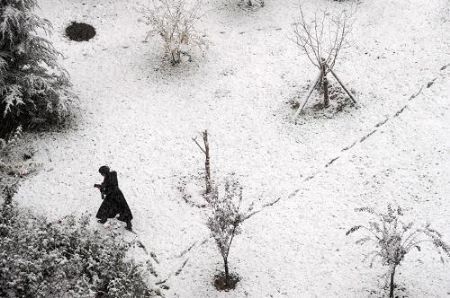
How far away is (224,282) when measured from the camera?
9.96 m

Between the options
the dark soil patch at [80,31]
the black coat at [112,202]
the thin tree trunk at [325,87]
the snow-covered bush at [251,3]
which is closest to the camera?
the black coat at [112,202]

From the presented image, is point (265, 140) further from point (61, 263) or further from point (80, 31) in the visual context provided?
point (80, 31)

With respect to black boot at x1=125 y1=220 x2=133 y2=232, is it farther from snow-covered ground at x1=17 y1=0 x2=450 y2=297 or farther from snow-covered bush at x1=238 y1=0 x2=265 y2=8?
snow-covered bush at x1=238 y1=0 x2=265 y2=8

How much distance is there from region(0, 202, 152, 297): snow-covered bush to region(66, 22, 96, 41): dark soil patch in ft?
33.2

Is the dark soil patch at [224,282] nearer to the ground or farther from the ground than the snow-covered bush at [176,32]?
nearer to the ground

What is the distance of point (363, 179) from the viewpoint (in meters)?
12.6

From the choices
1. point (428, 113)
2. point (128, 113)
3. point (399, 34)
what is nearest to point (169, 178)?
point (128, 113)

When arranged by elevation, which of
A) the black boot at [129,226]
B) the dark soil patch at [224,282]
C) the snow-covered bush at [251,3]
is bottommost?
the dark soil patch at [224,282]

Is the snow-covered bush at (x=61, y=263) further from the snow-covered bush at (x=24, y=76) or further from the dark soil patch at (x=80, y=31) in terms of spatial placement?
the dark soil patch at (x=80, y=31)

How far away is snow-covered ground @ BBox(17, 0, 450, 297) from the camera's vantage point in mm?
10484

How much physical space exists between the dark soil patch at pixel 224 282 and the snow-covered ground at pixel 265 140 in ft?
0.66

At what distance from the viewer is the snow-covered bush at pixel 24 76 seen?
480 inches

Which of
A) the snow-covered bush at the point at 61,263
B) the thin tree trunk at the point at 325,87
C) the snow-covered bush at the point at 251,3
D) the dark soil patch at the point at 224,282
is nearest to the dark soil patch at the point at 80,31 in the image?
the snow-covered bush at the point at 251,3

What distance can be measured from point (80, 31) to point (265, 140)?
986cm
